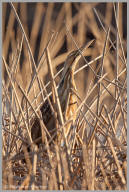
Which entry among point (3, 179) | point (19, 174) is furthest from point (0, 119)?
point (3, 179)

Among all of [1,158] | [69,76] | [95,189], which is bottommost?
[95,189]

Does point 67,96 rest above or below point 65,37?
below

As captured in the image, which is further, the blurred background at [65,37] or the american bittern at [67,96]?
the blurred background at [65,37]

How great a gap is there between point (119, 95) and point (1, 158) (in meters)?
0.72

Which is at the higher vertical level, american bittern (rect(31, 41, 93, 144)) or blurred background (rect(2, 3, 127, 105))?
blurred background (rect(2, 3, 127, 105))

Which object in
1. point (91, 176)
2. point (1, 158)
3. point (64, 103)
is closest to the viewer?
point (91, 176)

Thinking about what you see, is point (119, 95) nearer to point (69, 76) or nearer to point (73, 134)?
point (73, 134)

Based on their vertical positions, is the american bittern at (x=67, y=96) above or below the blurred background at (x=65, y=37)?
below

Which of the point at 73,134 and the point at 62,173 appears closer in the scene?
the point at 62,173

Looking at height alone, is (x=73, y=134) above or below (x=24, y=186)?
above

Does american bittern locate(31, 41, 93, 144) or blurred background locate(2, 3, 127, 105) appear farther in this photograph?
blurred background locate(2, 3, 127, 105)

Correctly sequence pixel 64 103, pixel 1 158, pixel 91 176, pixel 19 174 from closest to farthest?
pixel 91 176
pixel 1 158
pixel 19 174
pixel 64 103

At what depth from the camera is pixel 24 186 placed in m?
2.11

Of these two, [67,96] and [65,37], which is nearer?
[67,96]
